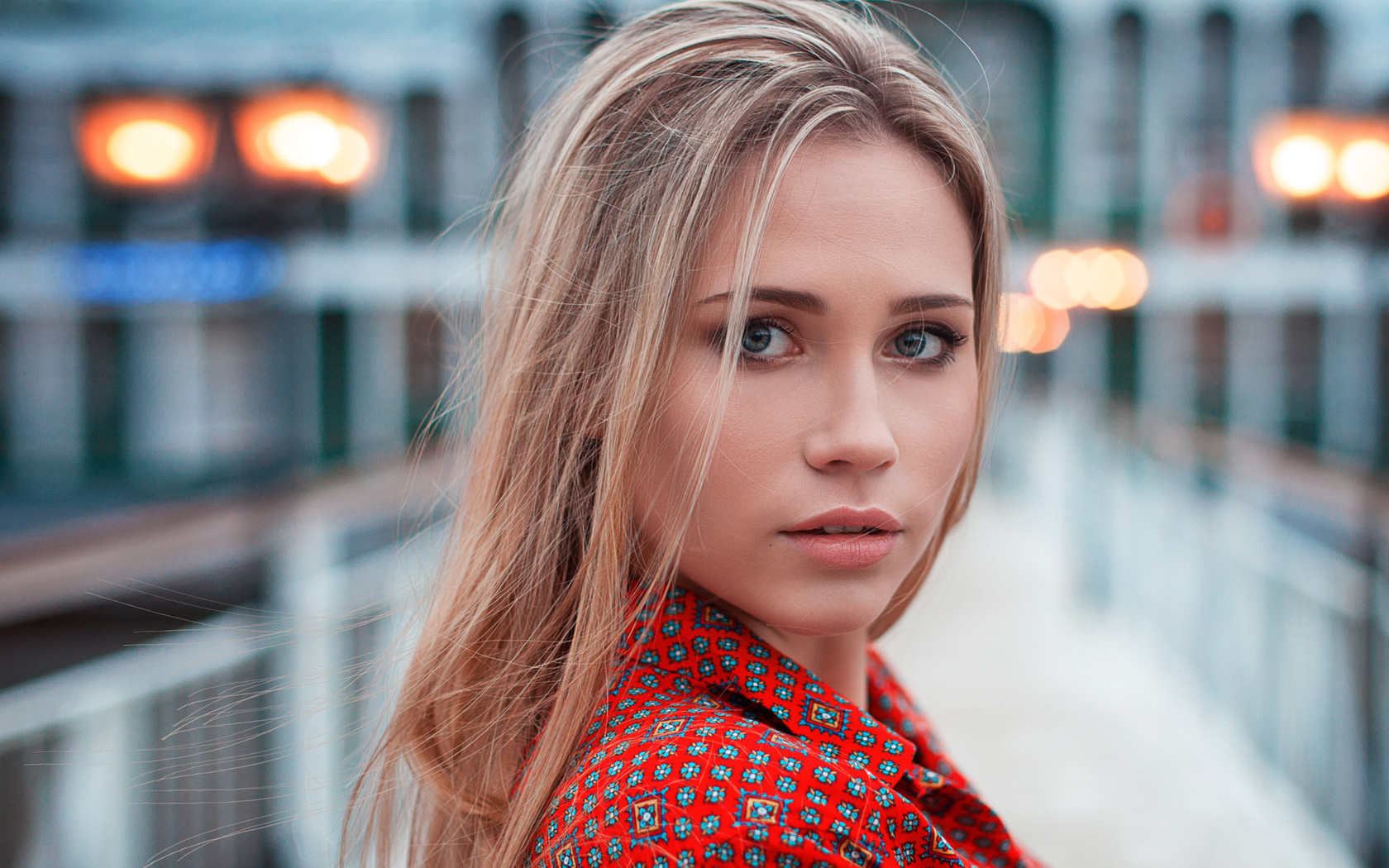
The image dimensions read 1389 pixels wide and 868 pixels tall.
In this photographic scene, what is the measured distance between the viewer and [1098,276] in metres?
15.6

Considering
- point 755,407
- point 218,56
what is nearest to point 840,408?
point 755,407

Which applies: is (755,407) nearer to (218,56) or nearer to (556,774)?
(556,774)

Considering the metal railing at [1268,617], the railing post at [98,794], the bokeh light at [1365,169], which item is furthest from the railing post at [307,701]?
the bokeh light at [1365,169]

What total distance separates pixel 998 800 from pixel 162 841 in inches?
141

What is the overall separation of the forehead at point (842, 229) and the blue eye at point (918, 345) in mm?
58

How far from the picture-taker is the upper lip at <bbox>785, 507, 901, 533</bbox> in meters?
0.96

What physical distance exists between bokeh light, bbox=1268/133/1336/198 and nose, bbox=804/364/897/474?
716 cm

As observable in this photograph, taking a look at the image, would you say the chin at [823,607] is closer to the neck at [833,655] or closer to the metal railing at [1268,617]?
the neck at [833,655]

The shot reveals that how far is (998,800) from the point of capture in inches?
180

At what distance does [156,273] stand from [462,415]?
18.2 metres

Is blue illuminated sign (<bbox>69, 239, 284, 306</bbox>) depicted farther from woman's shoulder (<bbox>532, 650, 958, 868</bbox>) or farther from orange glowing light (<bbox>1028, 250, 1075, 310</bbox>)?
woman's shoulder (<bbox>532, 650, 958, 868</bbox>)

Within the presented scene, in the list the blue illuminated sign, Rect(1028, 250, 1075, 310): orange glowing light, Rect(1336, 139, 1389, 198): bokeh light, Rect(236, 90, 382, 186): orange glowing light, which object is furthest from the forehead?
the blue illuminated sign

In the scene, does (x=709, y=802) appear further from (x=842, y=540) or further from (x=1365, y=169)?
(x=1365, y=169)

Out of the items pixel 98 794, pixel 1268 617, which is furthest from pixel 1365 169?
pixel 98 794
